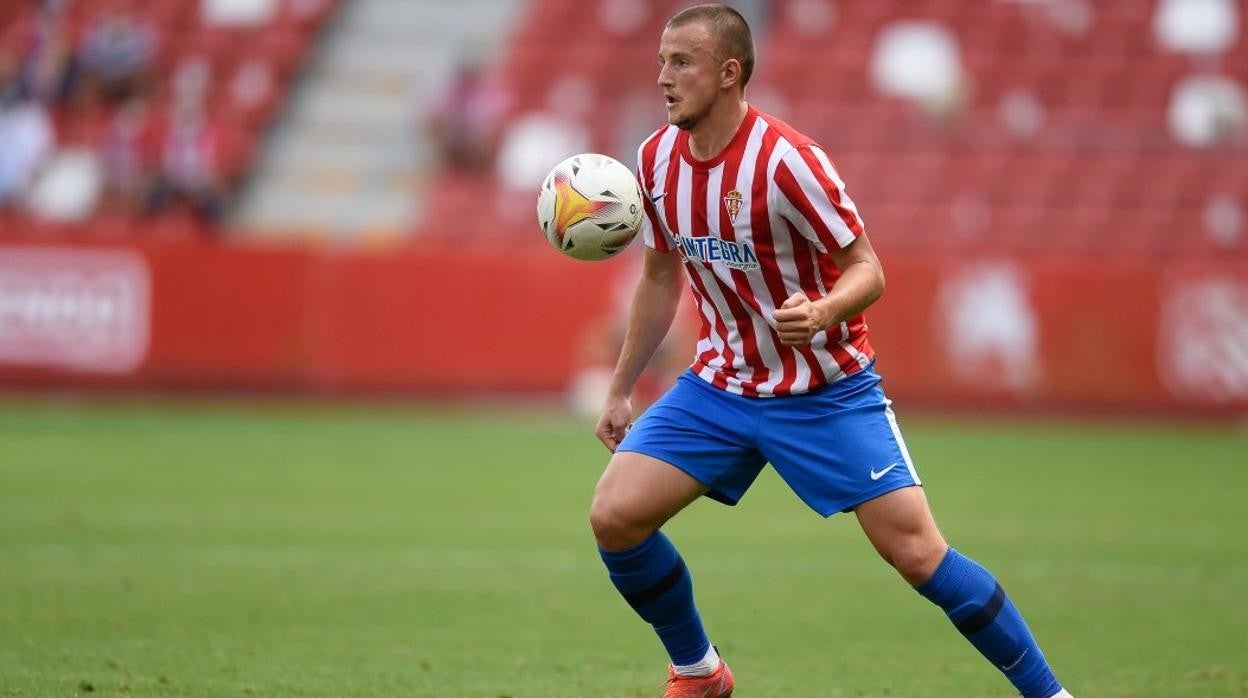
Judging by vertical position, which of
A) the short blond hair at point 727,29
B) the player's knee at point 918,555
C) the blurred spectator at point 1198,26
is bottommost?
the player's knee at point 918,555

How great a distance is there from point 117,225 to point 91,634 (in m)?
17.0

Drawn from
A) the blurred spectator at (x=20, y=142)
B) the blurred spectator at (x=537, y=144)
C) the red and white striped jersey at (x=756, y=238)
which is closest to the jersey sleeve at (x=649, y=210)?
the red and white striped jersey at (x=756, y=238)

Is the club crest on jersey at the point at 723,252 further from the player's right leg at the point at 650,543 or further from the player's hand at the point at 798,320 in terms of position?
the player's right leg at the point at 650,543

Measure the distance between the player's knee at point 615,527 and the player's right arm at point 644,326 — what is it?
51cm

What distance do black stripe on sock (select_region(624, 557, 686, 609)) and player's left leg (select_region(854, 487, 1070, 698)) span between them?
0.75 metres

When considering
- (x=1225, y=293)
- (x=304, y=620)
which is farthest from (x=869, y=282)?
(x=1225, y=293)

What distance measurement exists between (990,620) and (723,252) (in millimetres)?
1527

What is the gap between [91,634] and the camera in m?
7.52

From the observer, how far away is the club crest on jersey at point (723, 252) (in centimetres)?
599

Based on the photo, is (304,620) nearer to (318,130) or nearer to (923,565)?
(923,565)

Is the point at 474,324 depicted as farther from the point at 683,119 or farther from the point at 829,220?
the point at 829,220

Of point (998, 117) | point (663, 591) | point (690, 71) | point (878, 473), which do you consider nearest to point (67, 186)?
point (998, 117)

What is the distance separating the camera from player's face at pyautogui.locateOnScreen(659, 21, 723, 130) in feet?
19.5

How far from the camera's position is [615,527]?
19.9ft
